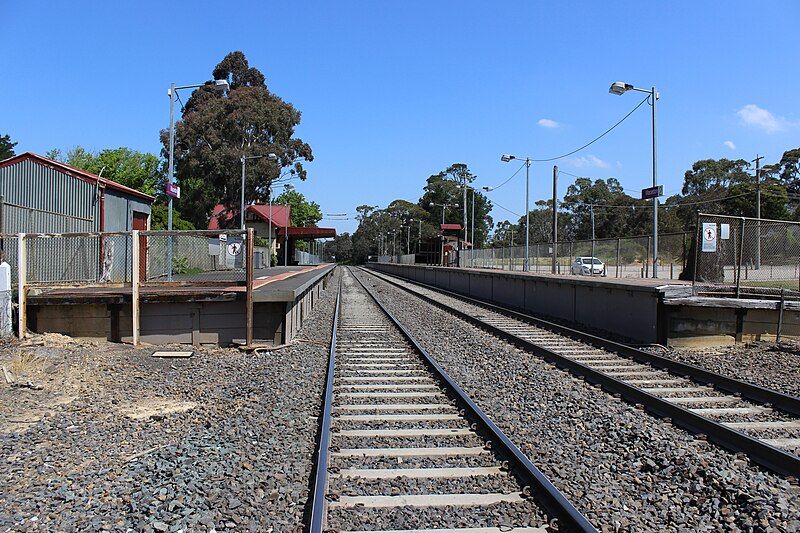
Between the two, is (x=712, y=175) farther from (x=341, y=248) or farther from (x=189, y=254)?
(x=341, y=248)

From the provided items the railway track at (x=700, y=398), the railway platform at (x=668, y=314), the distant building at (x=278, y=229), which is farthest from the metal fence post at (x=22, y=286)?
the distant building at (x=278, y=229)

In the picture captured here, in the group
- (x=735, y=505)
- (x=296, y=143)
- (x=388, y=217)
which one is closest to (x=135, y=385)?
(x=735, y=505)

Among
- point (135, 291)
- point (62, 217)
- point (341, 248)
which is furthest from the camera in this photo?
point (341, 248)

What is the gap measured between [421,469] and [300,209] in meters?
111

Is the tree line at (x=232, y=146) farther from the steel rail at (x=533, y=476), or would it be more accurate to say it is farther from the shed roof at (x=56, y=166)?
the steel rail at (x=533, y=476)

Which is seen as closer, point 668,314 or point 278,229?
point 668,314

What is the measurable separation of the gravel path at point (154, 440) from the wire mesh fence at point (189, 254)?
2856mm

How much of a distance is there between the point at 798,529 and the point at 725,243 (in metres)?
13.3

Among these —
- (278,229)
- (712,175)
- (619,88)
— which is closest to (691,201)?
(712,175)

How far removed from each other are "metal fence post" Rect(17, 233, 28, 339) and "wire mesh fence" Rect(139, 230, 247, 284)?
2.26 meters

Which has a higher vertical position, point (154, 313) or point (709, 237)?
point (709, 237)

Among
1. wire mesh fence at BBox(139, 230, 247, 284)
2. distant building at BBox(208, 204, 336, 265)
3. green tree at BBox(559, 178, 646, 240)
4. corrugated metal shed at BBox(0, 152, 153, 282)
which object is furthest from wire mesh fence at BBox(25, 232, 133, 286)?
green tree at BBox(559, 178, 646, 240)

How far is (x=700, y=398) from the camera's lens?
28.1 feet

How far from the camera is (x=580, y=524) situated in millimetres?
4266
